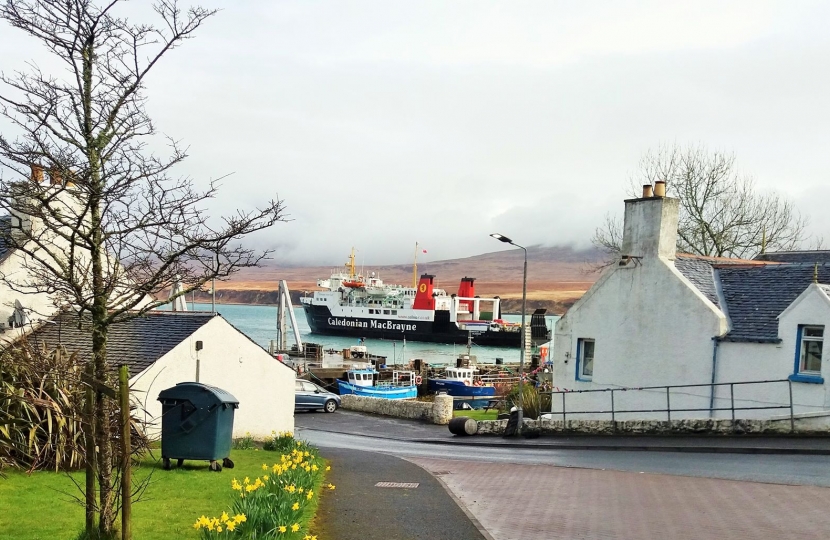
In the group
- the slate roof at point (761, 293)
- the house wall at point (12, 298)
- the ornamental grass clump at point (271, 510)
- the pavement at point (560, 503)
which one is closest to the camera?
the ornamental grass clump at point (271, 510)

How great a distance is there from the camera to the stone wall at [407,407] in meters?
36.1

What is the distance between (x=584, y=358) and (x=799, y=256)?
10065 millimetres

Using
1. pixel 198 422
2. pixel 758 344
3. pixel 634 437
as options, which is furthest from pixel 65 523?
pixel 758 344

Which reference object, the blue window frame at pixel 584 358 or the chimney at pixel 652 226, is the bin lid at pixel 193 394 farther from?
the blue window frame at pixel 584 358

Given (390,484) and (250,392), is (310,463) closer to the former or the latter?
(390,484)

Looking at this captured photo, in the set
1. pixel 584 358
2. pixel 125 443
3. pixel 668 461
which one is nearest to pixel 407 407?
pixel 584 358

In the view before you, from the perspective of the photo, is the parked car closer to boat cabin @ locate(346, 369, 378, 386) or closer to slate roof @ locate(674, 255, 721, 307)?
boat cabin @ locate(346, 369, 378, 386)

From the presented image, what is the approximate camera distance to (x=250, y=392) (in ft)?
78.8

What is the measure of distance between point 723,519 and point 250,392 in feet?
52.1

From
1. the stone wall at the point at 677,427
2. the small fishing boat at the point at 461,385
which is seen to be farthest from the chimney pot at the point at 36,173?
the small fishing boat at the point at 461,385

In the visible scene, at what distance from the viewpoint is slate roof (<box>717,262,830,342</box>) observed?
2167 cm

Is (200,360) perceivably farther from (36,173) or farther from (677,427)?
(36,173)

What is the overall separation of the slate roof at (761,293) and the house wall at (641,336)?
0.69 meters

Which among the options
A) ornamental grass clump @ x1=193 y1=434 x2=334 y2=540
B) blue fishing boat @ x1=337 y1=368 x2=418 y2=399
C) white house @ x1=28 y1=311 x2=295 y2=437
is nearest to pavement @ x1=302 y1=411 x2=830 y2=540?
ornamental grass clump @ x1=193 y1=434 x2=334 y2=540
